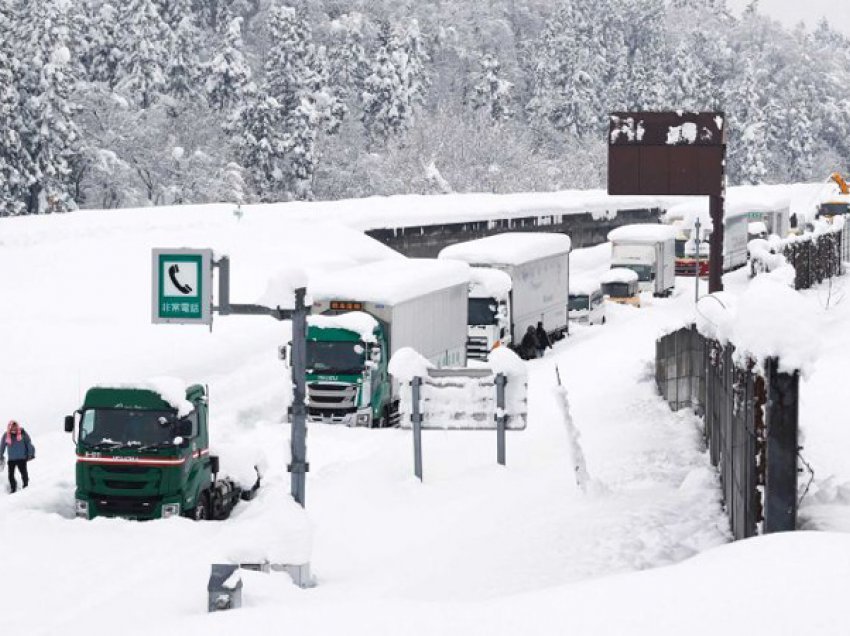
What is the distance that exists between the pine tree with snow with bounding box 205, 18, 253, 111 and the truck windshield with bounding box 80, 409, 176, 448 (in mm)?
80349

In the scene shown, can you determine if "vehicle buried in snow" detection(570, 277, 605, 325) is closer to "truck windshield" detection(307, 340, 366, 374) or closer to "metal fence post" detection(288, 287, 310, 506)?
"truck windshield" detection(307, 340, 366, 374)

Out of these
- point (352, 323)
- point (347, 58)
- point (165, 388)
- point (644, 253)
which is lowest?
point (165, 388)

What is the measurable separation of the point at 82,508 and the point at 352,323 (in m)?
10.3

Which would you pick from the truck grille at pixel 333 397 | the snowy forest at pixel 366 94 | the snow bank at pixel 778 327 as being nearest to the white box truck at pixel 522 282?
the truck grille at pixel 333 397

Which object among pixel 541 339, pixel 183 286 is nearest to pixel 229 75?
pixel 541 339

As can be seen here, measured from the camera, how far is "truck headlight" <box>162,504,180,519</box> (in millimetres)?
19688

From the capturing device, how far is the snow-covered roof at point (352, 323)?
29.1 meters

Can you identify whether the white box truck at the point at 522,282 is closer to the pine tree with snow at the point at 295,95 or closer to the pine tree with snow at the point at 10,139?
the pine tree with snow at the point at 10,139

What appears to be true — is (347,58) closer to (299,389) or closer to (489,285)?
(489,285)

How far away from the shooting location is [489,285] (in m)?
Answer: 40.5

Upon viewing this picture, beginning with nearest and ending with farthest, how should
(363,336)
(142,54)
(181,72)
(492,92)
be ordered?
(363,336) → (142,54) → (181,72) → (492,92)

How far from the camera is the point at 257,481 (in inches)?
890

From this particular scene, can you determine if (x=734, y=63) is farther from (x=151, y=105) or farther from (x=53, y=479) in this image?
(x=53, y=479)

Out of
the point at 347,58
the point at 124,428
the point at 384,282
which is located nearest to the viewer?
the point at 124,428
